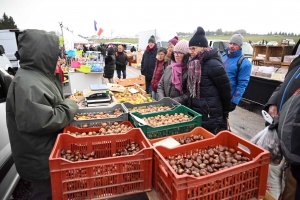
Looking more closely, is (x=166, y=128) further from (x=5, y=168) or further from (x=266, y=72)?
(x=266, y=72)

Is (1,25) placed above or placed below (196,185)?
above

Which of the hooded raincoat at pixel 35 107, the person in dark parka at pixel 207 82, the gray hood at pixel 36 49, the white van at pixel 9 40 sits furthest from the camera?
the white van at pixel 9 40

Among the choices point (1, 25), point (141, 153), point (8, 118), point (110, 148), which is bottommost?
point (110, 148)

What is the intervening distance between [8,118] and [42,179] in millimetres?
629

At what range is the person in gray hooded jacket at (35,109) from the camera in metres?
1.65

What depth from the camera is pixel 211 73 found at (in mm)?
2492

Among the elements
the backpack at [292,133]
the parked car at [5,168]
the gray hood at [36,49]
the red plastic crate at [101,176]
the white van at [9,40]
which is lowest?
the parked car at [5,168]

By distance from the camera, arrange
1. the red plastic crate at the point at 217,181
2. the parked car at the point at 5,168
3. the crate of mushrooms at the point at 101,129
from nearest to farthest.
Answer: the red plastic crate at the point at 217,181
the crate of mushrooms at the point at 101,129
the parked car at the point at 5,168

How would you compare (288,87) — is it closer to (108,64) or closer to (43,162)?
(43,162)

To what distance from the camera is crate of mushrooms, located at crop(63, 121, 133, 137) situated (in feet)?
6.78

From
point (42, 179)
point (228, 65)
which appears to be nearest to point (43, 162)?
point (42, 179)

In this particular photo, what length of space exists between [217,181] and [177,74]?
80.1 inches

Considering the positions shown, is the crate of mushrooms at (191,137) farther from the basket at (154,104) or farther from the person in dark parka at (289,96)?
the basket at (154,104)

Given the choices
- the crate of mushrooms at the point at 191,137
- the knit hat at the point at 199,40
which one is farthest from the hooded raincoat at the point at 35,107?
the knit hat at the point at 199,40
